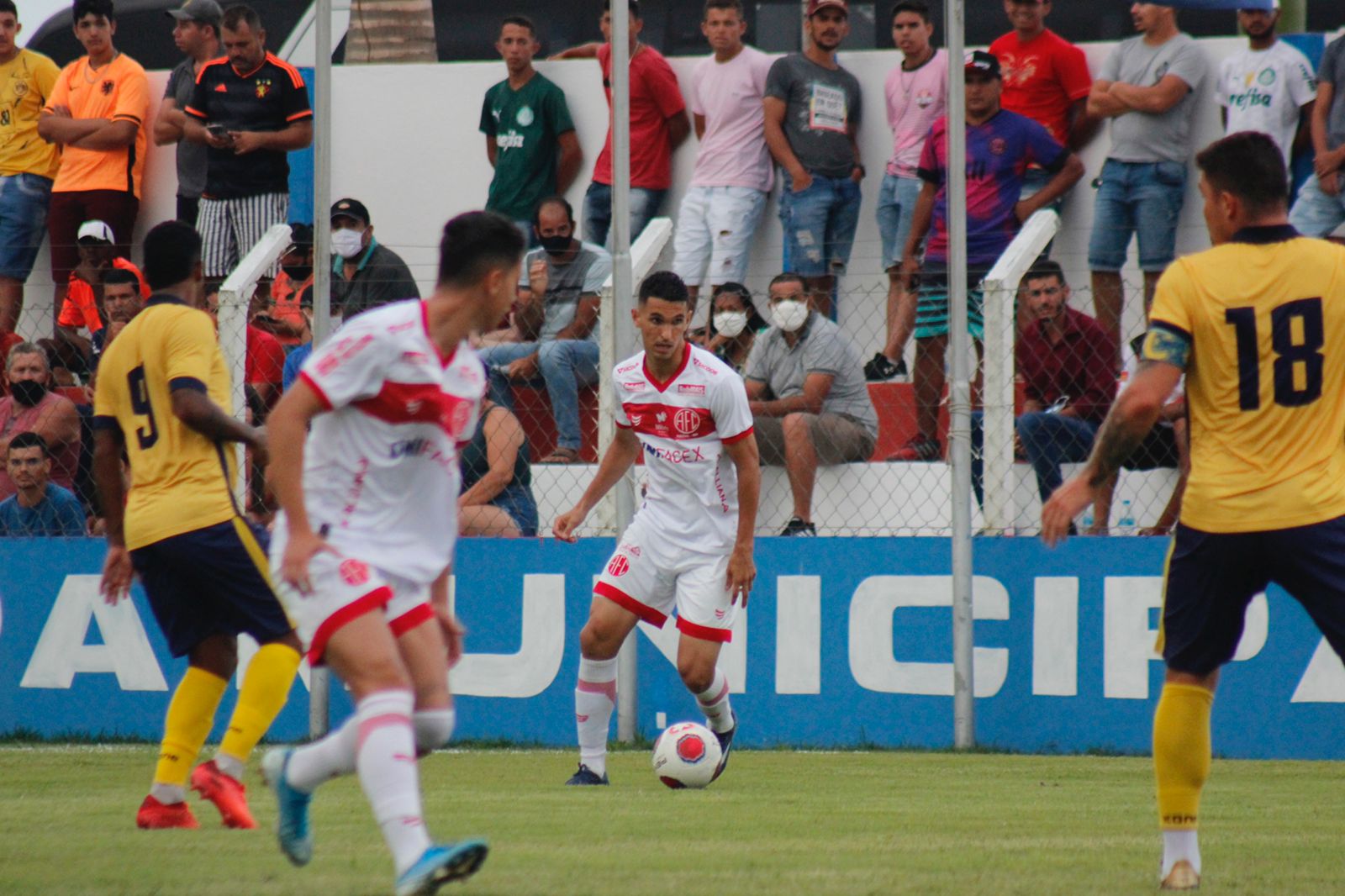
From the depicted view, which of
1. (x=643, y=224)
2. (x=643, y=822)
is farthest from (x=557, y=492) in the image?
(x=643, y=822)

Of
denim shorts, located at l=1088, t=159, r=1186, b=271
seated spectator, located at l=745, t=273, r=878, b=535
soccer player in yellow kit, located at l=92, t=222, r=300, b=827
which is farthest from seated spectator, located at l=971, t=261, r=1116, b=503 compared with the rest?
soccer player in yellow kit, located at l=92, t=222, r=300, b=827

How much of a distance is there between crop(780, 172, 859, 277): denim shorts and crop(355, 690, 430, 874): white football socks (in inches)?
299

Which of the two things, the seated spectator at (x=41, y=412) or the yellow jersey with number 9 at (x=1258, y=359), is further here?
the seated spectator at (x=41, y=412)

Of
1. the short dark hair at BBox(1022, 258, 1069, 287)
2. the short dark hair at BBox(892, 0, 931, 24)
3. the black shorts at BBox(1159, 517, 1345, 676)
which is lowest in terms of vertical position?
the black shorts at BBox(1159, 517, 1345, 676)

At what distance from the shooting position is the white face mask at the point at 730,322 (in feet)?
37.0

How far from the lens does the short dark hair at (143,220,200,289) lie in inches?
273

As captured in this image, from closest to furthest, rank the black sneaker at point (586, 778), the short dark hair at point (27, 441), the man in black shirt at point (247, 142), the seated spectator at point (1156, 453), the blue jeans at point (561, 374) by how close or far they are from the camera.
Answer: the black sneaker at point (586, 778)
the seated spectator at point (1156, 453)
the blue jeans at point (561, 374)
the short dark hair at point (27, 441)
the man in black shirt at point (247, 142)

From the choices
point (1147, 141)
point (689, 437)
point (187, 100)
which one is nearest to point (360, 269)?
point (187, 100)

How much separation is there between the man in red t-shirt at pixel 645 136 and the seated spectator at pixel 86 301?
3227 millimetres

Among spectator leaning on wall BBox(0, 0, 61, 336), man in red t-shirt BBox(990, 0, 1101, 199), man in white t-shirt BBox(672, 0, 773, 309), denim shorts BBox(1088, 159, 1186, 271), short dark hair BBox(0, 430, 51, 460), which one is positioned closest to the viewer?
denim shorts BBox(1088, 159, 1186, 271)

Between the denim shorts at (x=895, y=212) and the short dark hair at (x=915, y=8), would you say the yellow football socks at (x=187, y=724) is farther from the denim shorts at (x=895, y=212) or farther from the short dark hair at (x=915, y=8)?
the short dark hair at (x=915, y=8)

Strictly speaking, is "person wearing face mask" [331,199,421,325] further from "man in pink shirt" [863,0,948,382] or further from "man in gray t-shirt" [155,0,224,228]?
"man in pink shirt" [863,0,948,382]

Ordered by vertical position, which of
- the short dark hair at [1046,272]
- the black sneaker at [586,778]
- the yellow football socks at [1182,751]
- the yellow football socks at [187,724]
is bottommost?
the black sneaker at [586,778]

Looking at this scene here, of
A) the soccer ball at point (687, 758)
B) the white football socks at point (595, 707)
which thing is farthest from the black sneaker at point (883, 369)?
the soccer ball at point (687, 758)
